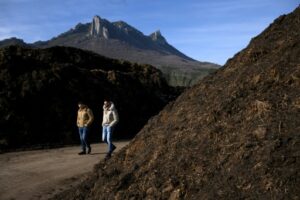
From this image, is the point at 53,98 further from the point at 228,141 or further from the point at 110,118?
the point at 228,141

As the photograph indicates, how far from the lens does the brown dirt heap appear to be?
21.8 feet

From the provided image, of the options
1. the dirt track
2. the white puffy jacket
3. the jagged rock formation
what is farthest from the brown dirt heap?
the jagged rock formation

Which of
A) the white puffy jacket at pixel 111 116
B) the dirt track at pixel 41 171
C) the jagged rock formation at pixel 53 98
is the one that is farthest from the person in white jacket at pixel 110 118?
the jagged rock formation at pixel 53 98

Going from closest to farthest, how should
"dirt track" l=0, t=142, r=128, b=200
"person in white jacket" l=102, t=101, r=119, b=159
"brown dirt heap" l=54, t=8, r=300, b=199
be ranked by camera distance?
1. "brown dirt heap" l=54, t=8, r=300, b=199
2. "dirt track" l=0, t=142, r=128, b=200
3. "person in white jacket" l=102, t=101, r=119, b=159

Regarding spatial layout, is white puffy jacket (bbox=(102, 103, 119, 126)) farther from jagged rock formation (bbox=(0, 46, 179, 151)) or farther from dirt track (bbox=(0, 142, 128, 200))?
jagged rock formation (bbox=(0, 46, 179, 151))

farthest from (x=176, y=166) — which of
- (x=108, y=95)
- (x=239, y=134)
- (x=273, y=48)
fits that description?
(x=108, y=95)

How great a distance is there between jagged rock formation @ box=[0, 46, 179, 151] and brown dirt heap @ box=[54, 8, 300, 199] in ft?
35.8

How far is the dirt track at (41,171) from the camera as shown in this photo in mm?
11000

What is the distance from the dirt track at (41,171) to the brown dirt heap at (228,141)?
1925 mm

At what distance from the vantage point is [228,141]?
767cm

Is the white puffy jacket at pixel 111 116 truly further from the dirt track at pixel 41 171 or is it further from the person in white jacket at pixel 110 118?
the dirt track at pixel 41 171

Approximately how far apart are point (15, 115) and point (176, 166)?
13.6 m

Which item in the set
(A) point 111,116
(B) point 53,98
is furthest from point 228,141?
(B) point 53,98

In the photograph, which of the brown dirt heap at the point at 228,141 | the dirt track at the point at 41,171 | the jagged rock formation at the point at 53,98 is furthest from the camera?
the jagged rock formation at the point at 53,98
